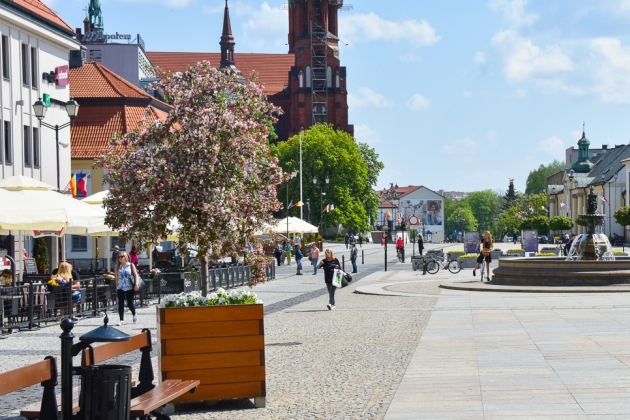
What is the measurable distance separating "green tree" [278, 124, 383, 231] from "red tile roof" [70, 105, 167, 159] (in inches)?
1730

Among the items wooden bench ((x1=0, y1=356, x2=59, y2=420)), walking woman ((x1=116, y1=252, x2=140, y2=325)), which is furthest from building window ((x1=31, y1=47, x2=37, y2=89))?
wooden bench ((x1=0, y1=356, x2=59, y2=420))

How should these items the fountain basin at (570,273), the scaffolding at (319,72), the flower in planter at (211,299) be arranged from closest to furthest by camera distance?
1. the flower in planter at (211,299)
2. the fountain basin at (570,273)
3. the scaffolding at (319,72)

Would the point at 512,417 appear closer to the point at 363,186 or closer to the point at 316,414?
the point at 316,414

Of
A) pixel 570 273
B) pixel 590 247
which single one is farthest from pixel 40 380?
pixel 590 247

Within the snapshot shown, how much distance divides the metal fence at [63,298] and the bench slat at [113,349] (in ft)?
34.9

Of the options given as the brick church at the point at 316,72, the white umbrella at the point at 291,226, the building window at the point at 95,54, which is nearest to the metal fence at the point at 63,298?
the white umbrella at the point at 291,226

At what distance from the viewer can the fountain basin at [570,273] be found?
2909 cm

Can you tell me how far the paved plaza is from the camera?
31.6ft

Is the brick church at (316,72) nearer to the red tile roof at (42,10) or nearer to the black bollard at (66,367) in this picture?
the red tile roof at (42,10)

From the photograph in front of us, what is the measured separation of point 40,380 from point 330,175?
102m

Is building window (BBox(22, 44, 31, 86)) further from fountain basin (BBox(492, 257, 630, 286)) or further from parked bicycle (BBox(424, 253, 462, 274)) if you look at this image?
fountain basin (BBox(492, 257, 630, 286))

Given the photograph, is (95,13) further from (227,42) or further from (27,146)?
(27,146)

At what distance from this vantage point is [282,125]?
137375 millimetres

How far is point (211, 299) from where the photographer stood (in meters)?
10.2
